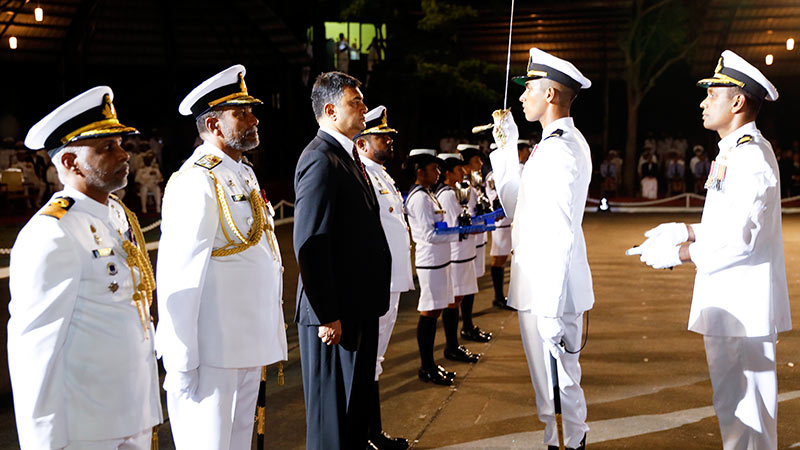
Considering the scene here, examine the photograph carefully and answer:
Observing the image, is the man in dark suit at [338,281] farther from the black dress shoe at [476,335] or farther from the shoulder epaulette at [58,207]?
the black dress shoe at [476,335]

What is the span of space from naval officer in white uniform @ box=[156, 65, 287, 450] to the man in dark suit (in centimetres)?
21

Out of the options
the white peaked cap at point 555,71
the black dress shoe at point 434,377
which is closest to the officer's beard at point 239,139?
the white peaked cap at point 555,71

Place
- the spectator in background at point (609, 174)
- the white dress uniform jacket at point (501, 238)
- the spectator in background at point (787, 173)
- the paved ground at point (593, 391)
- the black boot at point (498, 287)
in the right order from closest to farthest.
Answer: the paved ground at point (593, 391)
the black boot at point (498, 287)
the white dress uniform jacket at point (501, 238)
the spectator in background at point (787, 173)
the spectator in background at point (609, 174)

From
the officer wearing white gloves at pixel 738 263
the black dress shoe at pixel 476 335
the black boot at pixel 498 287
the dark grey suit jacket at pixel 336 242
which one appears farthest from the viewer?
the black boot at pixel 498 287

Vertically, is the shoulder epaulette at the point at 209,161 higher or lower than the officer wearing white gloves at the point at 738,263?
higher

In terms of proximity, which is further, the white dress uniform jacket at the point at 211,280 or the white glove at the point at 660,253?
the white glove at the point at 660,253

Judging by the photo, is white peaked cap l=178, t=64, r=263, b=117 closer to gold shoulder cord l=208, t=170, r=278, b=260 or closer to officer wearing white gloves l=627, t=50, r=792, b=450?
gold shoulder cord l=208, t=170, r=278, b=260

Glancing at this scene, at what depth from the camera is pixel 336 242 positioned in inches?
143

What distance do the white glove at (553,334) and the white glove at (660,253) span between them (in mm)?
516

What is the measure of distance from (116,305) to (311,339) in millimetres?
1158

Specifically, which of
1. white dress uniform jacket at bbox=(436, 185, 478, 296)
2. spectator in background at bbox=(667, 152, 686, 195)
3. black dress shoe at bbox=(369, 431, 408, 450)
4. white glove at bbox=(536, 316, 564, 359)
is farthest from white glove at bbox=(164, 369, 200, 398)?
spectator in background at bbox=(667, 152, 686, 195)

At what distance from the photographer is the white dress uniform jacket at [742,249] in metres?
3.54

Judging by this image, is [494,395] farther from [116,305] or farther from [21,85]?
[21,85]

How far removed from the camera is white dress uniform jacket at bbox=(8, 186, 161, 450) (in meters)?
2.47
